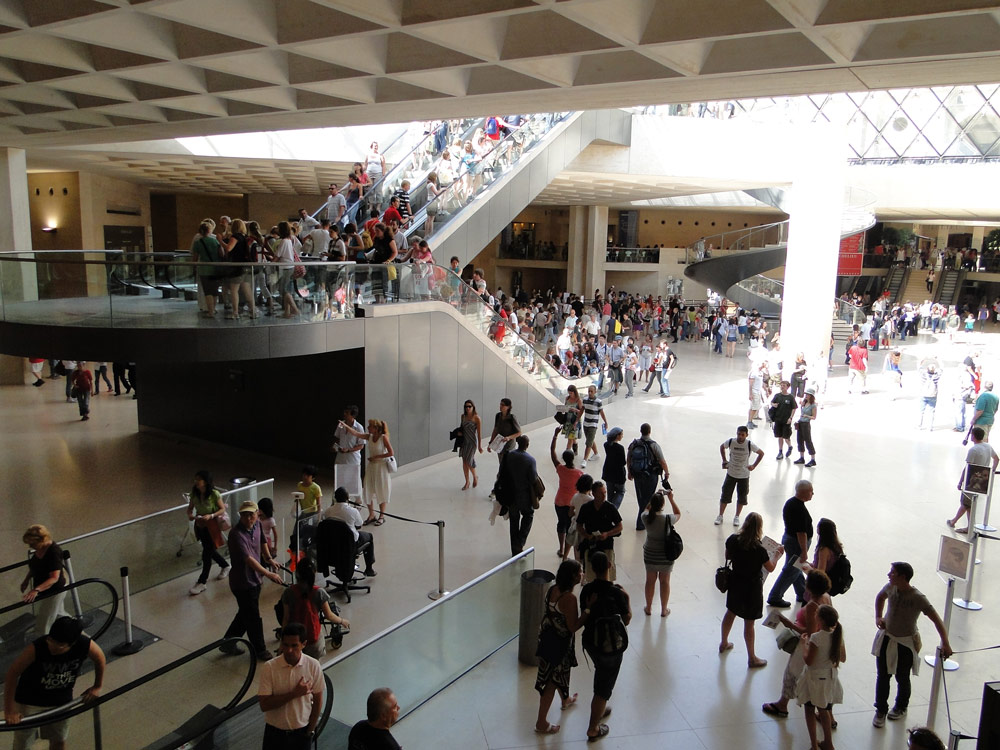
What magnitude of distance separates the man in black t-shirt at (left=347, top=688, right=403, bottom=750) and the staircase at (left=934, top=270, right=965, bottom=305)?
48913mm

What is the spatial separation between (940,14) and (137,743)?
8.68m

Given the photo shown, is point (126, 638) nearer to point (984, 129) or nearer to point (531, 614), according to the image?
point (531, 614)

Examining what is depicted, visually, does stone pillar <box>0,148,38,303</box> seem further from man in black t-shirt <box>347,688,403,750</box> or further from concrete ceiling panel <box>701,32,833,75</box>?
man in black t-shirt <box>347,688,403,750</box>

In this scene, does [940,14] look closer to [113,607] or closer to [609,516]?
[609,516]

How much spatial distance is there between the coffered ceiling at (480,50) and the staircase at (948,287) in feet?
135

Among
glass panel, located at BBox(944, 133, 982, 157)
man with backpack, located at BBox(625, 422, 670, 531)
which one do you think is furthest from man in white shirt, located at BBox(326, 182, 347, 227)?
glass panel, located at BBox(944, 133, 982, 157)

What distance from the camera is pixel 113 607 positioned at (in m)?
7.76

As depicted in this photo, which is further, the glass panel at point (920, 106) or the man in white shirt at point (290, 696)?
the glass panel at point (920, 106)

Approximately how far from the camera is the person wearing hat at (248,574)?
7016 millimetres

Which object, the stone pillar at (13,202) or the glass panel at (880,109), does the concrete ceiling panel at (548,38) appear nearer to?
the stone pillar at (13,202)

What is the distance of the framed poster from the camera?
6.42 meters

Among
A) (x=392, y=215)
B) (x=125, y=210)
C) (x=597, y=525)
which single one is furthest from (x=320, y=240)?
(x=125, y=210)

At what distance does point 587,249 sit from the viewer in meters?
38.9

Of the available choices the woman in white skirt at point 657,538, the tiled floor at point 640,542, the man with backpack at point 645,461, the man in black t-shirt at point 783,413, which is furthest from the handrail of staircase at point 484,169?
the woman in white skirt at point 657,538
